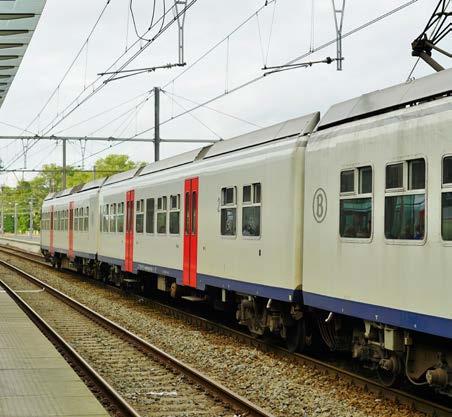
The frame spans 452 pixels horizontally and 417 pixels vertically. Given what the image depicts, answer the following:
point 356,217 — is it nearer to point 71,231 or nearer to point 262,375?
point 262,375

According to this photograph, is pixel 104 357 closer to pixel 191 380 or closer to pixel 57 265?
pixel 191 380

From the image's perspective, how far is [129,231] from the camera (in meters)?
21.6

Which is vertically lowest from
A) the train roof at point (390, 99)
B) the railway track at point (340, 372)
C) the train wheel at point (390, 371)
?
the railway track at point (340, 372)

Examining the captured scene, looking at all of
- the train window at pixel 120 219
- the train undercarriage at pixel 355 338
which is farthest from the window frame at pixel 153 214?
the train window at pixel 120 219

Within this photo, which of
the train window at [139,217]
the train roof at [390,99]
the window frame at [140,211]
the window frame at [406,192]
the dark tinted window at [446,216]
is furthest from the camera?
the train window at [139,217]

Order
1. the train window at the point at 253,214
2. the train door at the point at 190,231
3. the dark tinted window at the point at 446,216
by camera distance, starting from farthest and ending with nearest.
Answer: the train door at the point at 190,231
the train window at the point at 253,214
the dark tinted window at the point at 446,216

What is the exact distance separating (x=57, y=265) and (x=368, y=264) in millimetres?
29220

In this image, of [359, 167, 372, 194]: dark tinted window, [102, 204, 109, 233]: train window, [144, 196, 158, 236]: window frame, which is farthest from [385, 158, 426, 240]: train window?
[102, 204, 109, 233]: train window

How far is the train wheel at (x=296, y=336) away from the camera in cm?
1210

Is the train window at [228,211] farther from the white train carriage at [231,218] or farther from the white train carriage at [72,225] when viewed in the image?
the white train carriage at [72,225]

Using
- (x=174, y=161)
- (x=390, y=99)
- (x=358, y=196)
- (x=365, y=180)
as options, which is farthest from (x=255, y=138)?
(x=174, y=161)

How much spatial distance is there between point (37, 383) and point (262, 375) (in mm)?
2947

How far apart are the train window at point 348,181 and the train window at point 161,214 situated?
344 inches

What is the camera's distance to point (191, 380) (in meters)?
10.8
